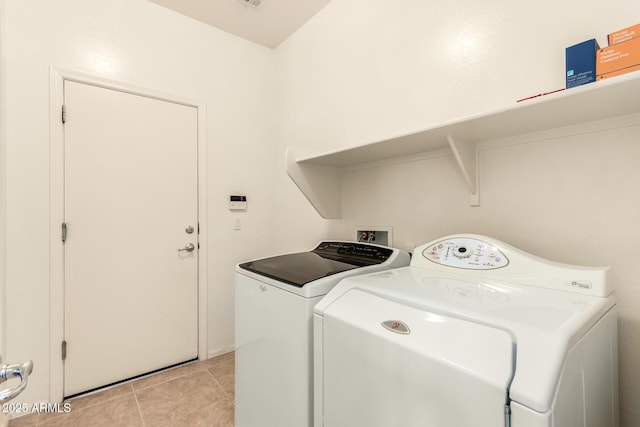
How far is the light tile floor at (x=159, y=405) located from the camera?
171 cm

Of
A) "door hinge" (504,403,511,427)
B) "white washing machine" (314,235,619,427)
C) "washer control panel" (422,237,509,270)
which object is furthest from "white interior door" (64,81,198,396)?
"door hinge" (504,403,511,427)

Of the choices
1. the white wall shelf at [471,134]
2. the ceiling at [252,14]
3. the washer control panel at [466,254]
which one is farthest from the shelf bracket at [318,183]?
the ceiling at [252,14]

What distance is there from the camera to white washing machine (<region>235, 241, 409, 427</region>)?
1.10 meters

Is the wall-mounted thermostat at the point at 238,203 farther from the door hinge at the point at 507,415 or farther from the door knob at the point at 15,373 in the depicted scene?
the door hinge at the point at 507,415

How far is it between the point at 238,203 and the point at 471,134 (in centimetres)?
193

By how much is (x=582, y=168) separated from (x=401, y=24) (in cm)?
121

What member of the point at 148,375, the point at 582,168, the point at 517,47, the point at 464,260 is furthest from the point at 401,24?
the point at 148,375

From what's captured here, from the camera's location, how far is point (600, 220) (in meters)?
1.05

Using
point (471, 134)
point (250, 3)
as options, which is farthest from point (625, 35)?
point (250, 3)

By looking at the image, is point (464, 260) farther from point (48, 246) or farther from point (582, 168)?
point (48, 246)

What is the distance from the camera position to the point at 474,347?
2.18ft

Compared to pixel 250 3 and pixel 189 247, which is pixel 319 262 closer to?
pixel 189 247

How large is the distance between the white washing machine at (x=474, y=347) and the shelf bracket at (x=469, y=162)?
0.29 metres

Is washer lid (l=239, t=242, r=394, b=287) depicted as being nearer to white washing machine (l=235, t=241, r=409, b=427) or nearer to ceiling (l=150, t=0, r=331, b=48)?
white washing machine (l=235, t=241, r=409, b=427)
